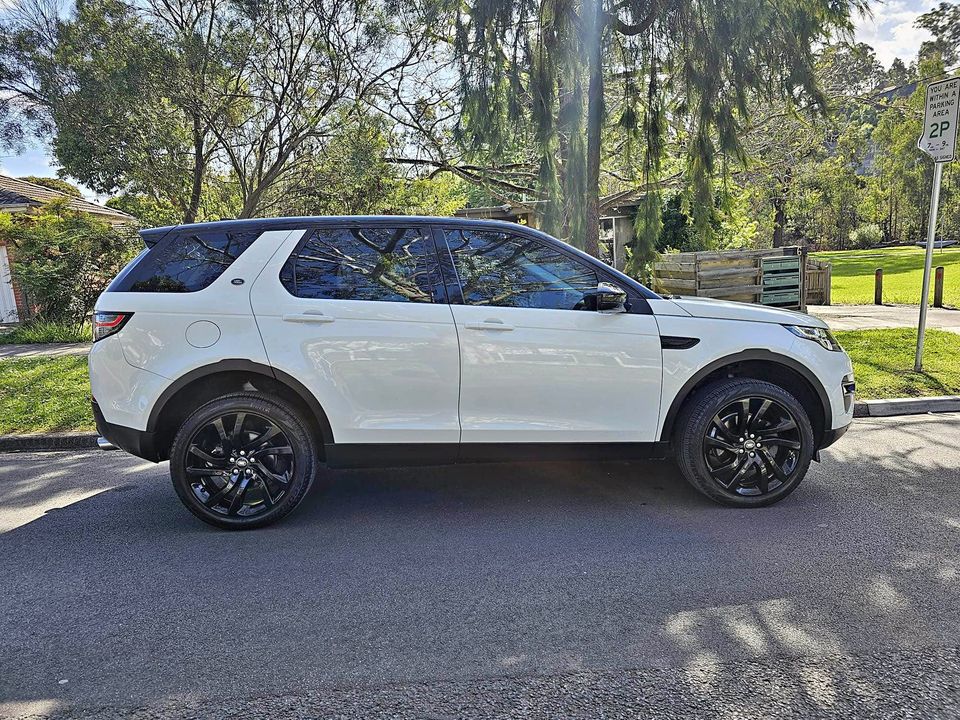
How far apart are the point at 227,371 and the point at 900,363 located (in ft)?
26.7

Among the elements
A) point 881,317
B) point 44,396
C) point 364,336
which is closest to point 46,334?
point 44,396

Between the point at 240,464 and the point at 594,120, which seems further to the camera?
the point at 594,120

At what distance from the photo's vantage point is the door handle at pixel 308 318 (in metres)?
4.20

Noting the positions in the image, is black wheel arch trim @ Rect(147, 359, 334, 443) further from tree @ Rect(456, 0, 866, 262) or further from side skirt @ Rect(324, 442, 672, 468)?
tree @ Rect(456, 0, 866, 262)

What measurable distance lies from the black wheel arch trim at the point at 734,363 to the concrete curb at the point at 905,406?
9.73 feet

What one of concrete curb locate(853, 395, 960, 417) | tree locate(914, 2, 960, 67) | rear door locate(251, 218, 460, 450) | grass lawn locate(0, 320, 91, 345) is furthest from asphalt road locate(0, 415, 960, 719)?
tree locate(914, 2, 960, 67)

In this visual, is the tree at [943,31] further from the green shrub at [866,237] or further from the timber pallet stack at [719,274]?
the timber pallet stack at [719,274]

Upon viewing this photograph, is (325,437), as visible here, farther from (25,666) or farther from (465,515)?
(25,666)

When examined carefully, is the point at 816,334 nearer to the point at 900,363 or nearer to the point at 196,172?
the point at 900,363

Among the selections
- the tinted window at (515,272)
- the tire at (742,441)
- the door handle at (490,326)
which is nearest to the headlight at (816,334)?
the tire at (742,441)

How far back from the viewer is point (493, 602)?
3369mm

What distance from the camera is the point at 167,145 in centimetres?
1191

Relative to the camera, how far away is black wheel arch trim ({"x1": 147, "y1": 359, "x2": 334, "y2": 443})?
4.18 metres

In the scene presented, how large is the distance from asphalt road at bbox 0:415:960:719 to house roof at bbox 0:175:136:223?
Result: 13.5 m
